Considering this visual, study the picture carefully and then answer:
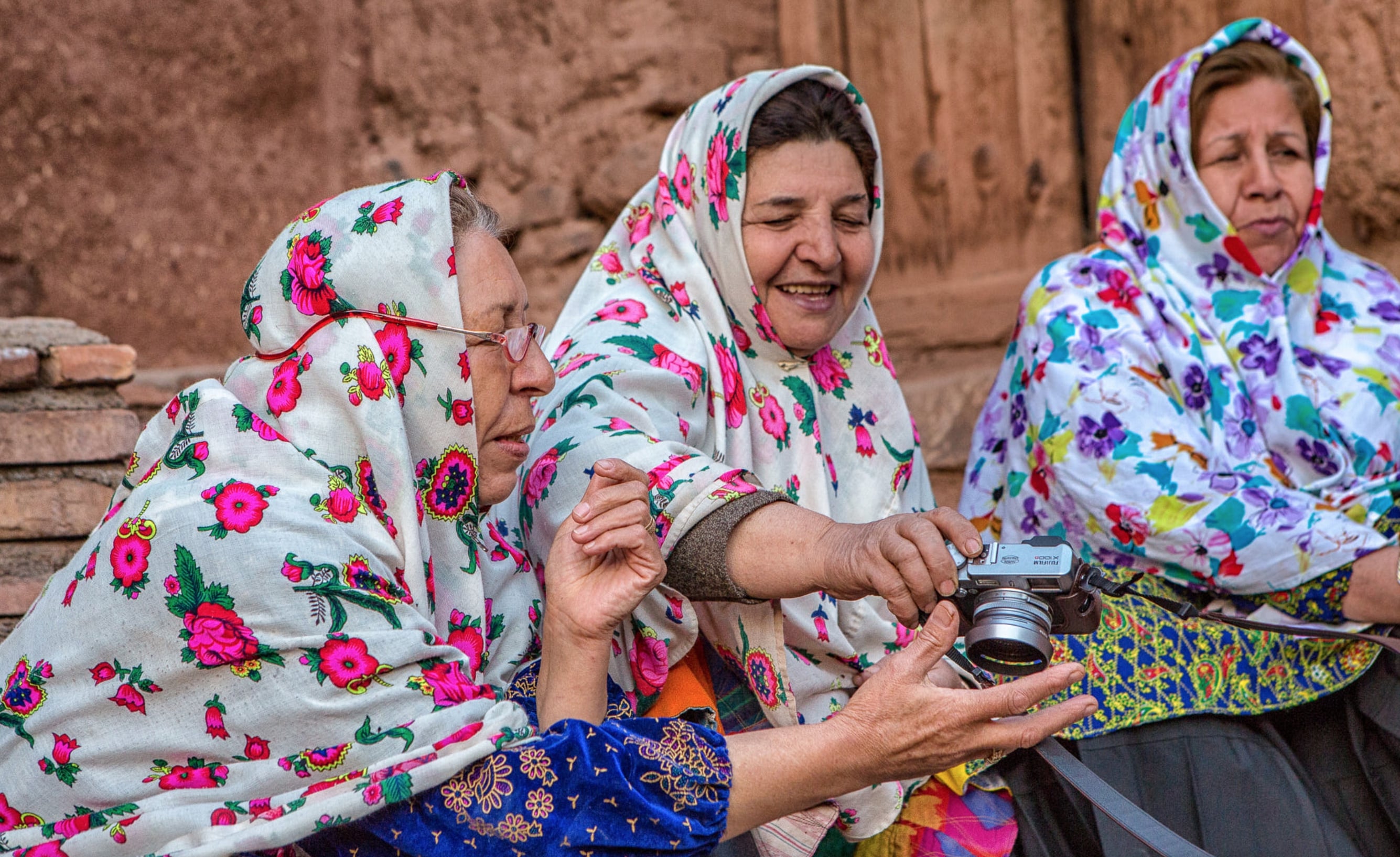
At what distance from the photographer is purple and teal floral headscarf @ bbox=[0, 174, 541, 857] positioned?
1.49 metres

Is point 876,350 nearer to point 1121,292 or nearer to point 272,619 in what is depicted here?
point 1121,292

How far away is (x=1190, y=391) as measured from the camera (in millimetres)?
2693

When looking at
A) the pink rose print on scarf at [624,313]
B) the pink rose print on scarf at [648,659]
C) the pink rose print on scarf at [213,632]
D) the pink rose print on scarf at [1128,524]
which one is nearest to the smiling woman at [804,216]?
the pink rose print on scarf at [624,313]

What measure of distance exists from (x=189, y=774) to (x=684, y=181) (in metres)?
1.36

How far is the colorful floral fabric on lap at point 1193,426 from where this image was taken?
2373mm

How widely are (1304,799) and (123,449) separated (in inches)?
86.9

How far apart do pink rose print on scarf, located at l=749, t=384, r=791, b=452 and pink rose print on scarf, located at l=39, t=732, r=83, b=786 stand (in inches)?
46.4

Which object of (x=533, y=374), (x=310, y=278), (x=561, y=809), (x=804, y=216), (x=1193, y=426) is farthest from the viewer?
(x=1193, y=426)

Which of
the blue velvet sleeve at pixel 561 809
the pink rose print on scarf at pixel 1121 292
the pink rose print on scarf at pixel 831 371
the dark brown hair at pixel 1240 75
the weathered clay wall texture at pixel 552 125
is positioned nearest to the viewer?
the blue velvet sleeve at pixel 561 809

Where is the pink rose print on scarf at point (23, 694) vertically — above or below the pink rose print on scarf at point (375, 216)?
below

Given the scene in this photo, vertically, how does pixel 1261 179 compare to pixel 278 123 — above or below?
below

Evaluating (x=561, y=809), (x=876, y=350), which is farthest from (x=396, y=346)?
(x=876, y=350)

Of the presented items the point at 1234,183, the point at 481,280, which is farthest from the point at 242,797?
the point at 1234,183

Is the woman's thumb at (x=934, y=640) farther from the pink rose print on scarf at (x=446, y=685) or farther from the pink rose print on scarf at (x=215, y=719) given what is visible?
the pink rose print on scarf at (x=215, y=719)
